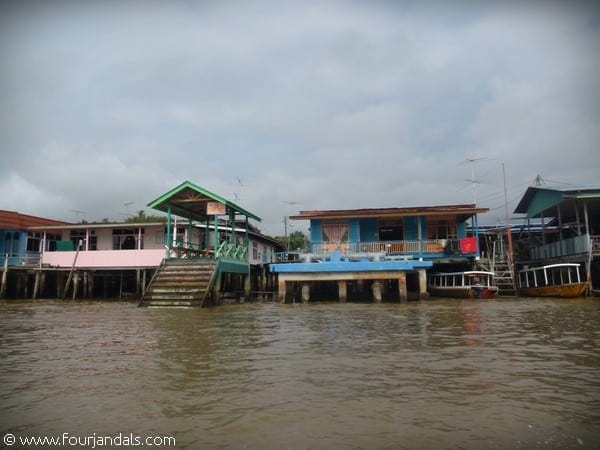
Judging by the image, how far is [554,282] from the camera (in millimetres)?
22781

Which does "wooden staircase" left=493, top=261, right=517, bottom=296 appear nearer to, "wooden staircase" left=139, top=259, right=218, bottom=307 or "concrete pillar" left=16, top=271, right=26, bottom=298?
"wooden staircase" left=139, top=259, right=218, bottom=307

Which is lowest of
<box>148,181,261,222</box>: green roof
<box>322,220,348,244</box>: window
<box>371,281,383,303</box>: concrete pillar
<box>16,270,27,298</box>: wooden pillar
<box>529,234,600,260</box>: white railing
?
<box>371,281,383,303</box>: concrete pillar

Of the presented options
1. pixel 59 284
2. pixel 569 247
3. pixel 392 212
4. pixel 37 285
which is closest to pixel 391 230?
pixel 392 212

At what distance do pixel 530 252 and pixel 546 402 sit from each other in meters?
28.4

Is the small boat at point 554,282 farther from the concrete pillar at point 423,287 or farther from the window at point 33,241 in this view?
the window at point 33,241

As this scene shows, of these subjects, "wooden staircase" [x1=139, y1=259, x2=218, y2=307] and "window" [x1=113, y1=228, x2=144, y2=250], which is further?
"window" [x1=113, y1=228, x2=144, y2=250]

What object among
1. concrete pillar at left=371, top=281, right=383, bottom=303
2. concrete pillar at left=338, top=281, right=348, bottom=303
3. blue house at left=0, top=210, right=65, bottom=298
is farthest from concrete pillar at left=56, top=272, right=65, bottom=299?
concrete pillar at left=371, top=281, right=383, bottom=303

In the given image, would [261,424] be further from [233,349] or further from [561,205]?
[561,205]

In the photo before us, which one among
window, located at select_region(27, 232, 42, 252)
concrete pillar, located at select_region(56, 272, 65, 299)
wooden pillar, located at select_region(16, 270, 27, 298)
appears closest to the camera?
concrete pillar, located at select_region(56, 272, 65, 299)

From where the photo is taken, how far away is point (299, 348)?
26.5 feet

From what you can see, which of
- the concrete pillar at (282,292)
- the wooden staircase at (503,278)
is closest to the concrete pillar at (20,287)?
the concrete pillar at (282,292)

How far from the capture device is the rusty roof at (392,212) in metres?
23.9

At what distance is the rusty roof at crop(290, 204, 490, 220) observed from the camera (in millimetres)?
23891

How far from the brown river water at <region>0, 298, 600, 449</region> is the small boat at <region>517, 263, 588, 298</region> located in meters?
11.8
